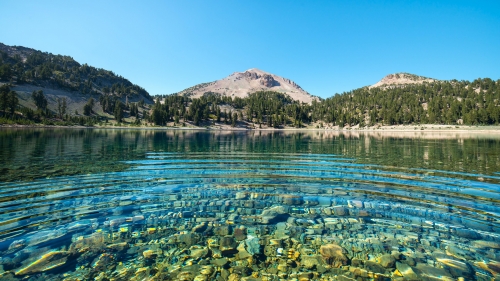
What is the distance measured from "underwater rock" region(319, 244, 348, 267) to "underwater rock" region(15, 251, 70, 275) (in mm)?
7923

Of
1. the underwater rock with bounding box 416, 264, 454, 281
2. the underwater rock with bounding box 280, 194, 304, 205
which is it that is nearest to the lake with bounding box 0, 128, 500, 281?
the underwater rock with bounding box 416, 264, 454, 281

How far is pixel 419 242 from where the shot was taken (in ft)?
27.0

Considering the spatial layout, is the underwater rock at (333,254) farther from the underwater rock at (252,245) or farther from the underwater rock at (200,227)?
the underwater rock at (200,227)

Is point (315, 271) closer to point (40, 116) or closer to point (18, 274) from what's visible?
point (18, 274)

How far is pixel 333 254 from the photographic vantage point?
749 cm

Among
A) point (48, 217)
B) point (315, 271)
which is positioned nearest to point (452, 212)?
point (315, 271)

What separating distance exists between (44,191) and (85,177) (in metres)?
3.77

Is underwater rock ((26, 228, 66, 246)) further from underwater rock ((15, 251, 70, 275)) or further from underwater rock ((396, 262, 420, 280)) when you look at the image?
underwater rock ((396, 262, 420, 280))

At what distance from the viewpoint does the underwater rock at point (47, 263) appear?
6340 millimetres

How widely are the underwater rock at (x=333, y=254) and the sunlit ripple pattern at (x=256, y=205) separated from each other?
1.44 feet

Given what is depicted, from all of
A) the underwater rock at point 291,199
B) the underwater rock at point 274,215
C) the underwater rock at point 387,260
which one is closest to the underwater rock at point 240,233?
the underwater rock at point 274,215

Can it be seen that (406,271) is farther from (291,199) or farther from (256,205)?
(256,205)

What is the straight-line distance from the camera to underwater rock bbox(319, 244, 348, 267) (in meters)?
7.08

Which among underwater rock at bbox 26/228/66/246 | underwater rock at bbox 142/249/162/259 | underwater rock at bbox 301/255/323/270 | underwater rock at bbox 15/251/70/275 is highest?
underwater rock at bbox 26/228/66/246
